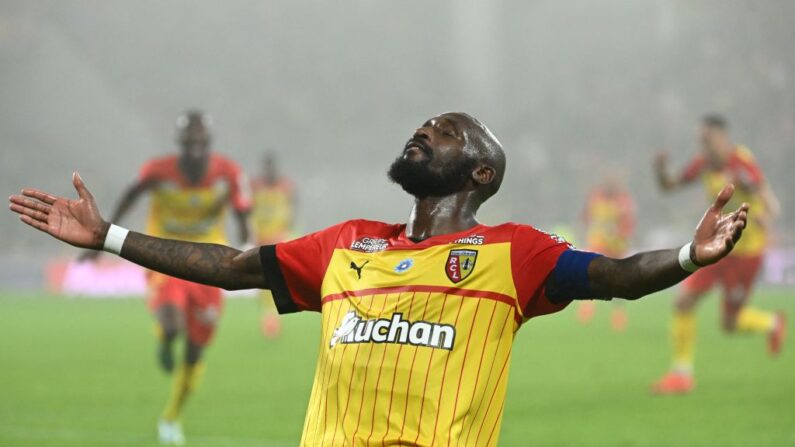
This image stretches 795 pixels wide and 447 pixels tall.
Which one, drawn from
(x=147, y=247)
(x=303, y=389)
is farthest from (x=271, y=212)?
(x=147, y=247)

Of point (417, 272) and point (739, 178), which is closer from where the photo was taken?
point (417, 272)

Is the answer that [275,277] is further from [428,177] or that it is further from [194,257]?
[428,177]

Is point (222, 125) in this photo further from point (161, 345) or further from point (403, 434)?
point (403, 434)

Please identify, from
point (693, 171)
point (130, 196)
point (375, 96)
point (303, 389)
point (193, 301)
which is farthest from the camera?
point (375, 96)

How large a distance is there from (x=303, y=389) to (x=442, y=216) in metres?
7.69

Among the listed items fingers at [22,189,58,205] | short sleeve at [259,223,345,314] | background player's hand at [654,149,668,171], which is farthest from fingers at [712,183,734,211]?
background player's hand at [654,149,668,171]

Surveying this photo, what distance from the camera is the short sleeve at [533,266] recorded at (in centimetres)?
358

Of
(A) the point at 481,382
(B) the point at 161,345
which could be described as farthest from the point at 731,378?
(A) the point at 481,382

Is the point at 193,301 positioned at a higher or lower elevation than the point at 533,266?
higher

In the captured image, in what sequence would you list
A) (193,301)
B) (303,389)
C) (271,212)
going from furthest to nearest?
(271,212) < (303,389) < (193,301)

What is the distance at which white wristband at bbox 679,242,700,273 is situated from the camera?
10.7 ft

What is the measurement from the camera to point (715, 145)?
10977 millimetres

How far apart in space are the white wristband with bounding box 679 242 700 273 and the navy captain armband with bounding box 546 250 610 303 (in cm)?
28

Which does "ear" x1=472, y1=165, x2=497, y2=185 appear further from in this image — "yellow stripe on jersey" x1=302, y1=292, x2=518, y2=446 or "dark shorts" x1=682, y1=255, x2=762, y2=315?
"dark shorts" x1=682, y1=255, x2=762, y2=315
